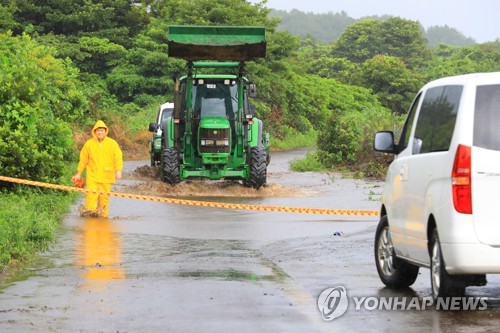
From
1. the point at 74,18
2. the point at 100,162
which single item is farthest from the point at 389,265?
the point at 74,18

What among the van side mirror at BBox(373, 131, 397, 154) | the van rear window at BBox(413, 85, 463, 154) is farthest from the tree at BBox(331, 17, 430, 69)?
the van rear window at BBox(413, 85, 463, 154)

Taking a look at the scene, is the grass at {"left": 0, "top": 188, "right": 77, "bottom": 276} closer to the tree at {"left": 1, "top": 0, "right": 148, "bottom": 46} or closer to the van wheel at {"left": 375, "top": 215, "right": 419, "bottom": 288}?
the van wheel at {"left": 375, "top": 215, "right": 419, "bottom": 288}

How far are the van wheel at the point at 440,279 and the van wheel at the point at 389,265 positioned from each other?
3.98 ft

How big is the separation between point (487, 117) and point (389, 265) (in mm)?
2561

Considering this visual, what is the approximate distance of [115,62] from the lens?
209 ft

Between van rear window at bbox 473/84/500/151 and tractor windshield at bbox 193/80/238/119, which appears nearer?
van rear window at bbox 473/84/500/151

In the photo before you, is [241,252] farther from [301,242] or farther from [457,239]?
[457,239]

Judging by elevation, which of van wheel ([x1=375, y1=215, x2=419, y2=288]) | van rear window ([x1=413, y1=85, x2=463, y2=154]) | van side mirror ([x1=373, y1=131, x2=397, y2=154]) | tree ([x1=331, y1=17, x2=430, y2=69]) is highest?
tree ([x1=331, y1=17, x2=430, y2=69])

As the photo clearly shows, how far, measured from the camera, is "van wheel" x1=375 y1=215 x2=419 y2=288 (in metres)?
11.4

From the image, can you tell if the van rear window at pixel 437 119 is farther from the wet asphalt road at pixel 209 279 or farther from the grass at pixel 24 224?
the grass at pixel 24 224

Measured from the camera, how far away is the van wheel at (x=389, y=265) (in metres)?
11.4

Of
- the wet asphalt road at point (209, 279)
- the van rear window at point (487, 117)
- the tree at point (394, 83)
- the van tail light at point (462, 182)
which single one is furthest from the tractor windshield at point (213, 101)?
the tree at point (394, 83)

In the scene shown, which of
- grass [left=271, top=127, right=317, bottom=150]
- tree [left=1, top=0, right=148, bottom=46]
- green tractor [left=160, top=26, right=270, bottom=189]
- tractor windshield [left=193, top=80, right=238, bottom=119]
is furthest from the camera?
tree [left=1, top=0, right=148, bottom=46]

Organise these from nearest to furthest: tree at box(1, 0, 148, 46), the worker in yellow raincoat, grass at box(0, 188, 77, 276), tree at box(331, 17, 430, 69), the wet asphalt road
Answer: the wet asphalt road, grass at box(0, 188, 77, 276), the worker in yellow raincoat, tree at box(1, 0, 148, 46), tree at box(331, 17, 430, 69)
